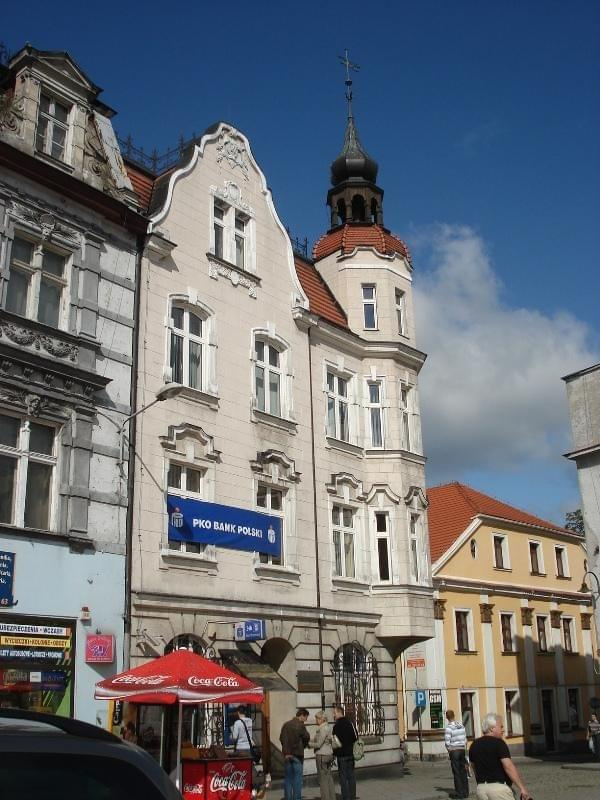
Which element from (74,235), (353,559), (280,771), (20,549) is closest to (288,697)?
(280,771)

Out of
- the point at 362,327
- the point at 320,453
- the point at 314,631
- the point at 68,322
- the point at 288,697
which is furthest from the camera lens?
the point at 362,327

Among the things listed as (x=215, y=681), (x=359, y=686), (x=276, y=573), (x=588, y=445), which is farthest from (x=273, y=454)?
(x=588, y=445)

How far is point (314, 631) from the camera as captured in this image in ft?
73.1

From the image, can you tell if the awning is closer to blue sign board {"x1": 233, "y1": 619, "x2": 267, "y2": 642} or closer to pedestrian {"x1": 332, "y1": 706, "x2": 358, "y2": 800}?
blue sign board {"x1": 233, "y1": 619, "x2": 267, "y2": 642}

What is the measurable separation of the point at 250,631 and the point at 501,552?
2153 cm

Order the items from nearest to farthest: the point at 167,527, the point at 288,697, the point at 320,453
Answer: the point at 167,527 < the point at 288,697 < the point at 320,453

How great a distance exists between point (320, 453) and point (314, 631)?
4766mm

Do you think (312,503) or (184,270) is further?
(312,503)

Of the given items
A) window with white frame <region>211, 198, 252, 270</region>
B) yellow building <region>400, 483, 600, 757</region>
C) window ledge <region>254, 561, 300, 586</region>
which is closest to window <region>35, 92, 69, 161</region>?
window with white frame <region>211, 198, 252, 270</region>

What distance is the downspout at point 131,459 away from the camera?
17375 millimetres

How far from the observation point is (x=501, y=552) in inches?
1522

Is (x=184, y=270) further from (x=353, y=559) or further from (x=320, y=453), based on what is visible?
(x=353, y=559)

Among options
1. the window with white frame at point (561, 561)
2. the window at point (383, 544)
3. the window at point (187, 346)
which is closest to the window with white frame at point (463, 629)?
the window with white frame at point (561, 561)

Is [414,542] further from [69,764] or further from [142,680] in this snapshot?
[69,764]
